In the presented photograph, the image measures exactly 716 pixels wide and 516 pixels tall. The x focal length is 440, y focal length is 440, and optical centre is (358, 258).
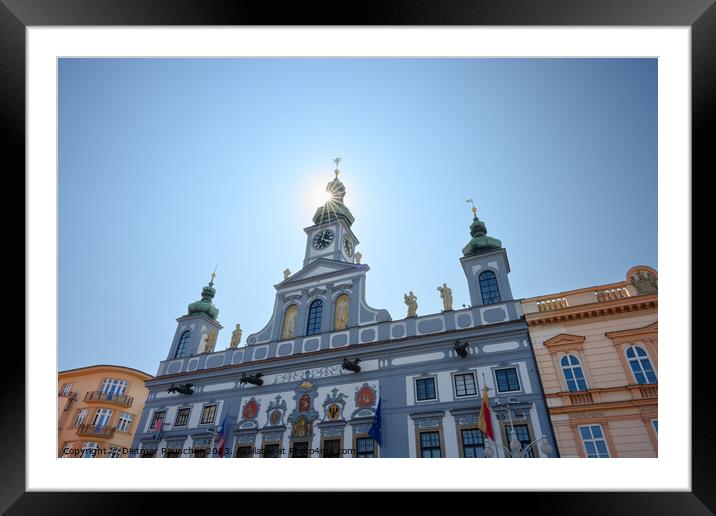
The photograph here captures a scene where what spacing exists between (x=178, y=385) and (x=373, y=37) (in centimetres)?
2026

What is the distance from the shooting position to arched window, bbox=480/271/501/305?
58.6ft

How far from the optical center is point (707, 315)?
372cm

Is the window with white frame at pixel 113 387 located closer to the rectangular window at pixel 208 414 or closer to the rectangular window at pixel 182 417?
the rectangular window at pixel 182 417

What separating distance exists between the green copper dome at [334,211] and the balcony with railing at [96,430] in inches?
705

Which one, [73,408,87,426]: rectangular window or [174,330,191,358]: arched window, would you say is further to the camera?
[73,408,87,426]: rectangular window

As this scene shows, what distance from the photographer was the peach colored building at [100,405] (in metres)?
26.2

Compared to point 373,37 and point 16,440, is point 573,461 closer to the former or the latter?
point 373,37

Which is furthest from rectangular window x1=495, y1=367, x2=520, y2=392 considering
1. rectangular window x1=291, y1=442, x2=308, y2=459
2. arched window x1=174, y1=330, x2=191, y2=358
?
arched window x1=174, y1=330, x2=191, y2=358

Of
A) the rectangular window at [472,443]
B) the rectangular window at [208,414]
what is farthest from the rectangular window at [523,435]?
the rectangular window at [208,414]

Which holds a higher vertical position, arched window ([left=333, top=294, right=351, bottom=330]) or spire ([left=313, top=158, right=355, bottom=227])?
spire ([left=313, top=158, right=355, bottom=227])

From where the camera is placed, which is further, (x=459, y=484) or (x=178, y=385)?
(x=178, y=385)

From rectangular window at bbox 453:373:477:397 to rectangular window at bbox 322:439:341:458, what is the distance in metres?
4.71

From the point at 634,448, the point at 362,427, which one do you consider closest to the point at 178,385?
the point at 362,427

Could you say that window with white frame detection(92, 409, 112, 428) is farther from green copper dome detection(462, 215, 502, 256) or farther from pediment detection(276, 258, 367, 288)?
green copper dome detection(462, 215, 502, 256)
